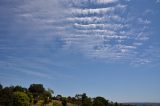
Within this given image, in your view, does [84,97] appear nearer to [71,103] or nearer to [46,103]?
[71,103]

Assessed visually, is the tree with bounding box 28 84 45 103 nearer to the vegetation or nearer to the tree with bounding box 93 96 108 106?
the vegetation

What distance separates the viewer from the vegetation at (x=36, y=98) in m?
144

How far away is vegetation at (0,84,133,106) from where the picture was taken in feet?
472

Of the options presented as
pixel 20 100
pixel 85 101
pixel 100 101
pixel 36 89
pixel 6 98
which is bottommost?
pixel 20 100

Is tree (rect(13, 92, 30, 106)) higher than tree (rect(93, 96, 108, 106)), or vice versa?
tree (rect(93, 96, 108, 106))

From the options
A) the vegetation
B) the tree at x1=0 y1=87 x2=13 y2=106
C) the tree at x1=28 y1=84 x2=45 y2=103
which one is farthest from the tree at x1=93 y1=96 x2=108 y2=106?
the tree at x1=0 y1=87 x2=13 y2=106

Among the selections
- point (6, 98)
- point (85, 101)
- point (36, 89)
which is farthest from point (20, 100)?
point (85, 101)

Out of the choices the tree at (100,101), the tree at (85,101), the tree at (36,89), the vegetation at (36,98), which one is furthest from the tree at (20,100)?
the tree at (100,101)

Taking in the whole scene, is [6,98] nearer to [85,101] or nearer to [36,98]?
[36,98]

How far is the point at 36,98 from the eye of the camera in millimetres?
175000

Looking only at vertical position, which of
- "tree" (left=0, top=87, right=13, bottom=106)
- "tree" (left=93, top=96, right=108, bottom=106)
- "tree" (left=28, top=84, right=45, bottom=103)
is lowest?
"tree" (left=0, top=87, right=13, bottom=106)

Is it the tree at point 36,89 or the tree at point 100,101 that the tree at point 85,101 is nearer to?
the tree at point 100,101

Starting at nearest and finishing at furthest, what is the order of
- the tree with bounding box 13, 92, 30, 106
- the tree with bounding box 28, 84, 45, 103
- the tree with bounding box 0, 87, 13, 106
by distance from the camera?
the tree with bounding box 0, 87, 13, 106
the tree with bounding box 13, 92, 30, 106
the tree with bounding box 28, 84, 45, 103

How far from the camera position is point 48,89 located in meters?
199
